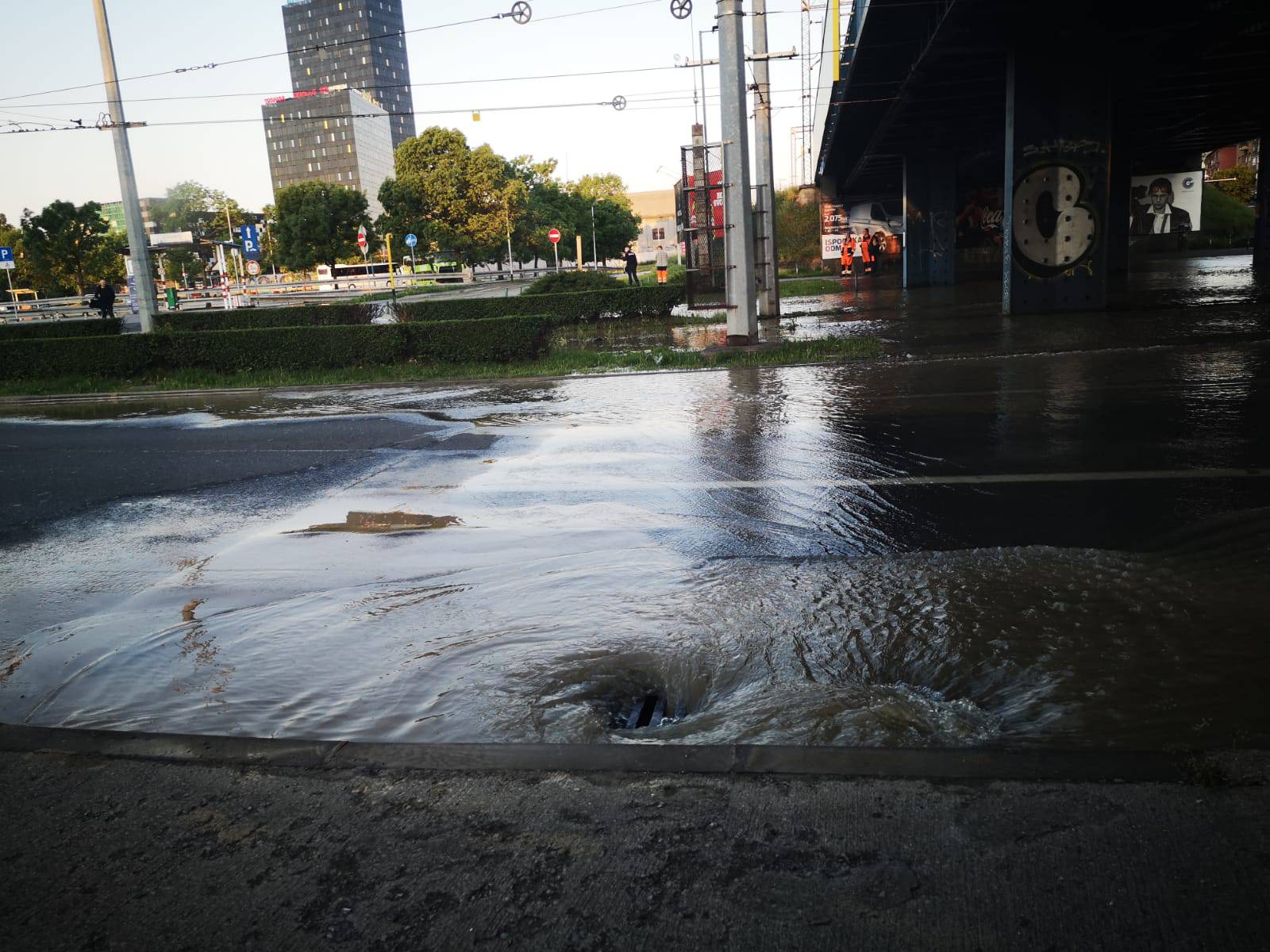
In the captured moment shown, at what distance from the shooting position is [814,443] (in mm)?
8891

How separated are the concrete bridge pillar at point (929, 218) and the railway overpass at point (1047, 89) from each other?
41.3 inches

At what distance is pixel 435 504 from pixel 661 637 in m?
3.48

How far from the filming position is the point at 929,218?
38781mm

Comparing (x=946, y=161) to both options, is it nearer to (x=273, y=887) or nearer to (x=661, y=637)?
(x=661, y=637)

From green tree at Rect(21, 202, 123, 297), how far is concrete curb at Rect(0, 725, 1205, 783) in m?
65.3

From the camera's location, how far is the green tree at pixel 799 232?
57.3 metres

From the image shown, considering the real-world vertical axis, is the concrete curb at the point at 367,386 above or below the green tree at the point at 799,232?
below

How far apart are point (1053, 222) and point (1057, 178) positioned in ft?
2.98

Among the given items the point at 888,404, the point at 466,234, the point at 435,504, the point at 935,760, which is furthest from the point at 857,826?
the point at 466,234

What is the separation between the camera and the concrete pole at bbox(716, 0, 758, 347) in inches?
671

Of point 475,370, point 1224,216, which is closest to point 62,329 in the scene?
point 475,370

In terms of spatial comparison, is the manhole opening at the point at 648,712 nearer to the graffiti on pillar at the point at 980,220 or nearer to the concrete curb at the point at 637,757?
the concrete curb at the point at 637,757

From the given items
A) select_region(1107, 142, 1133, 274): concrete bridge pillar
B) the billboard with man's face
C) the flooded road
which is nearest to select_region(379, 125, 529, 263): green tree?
the billboard with man's face

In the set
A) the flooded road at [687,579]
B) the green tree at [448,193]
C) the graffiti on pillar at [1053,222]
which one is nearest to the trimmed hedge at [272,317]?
the graffiti on pillar at [1053,222]
